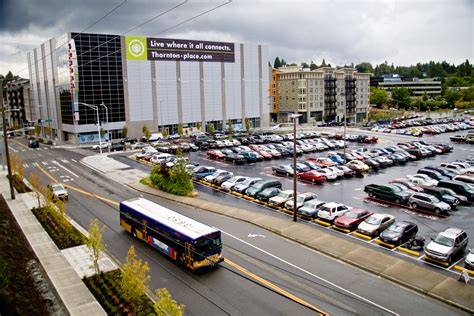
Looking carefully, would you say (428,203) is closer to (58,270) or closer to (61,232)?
(58,270)

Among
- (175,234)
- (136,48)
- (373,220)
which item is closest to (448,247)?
→ (373,220)

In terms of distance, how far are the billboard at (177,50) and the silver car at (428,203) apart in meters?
68.6

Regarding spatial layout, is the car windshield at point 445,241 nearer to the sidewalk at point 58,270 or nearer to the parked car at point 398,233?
the parked car at point 398,233

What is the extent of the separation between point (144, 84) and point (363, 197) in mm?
62824

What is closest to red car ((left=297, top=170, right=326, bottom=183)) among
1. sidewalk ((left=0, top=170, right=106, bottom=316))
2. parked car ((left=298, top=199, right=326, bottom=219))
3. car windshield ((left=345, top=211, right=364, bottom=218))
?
parked car ((left=298, top=199, right=326, bottom=219))

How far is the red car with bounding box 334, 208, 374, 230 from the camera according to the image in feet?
94.3

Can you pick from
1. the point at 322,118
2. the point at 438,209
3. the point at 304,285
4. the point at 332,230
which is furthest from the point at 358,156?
the point at 322,118

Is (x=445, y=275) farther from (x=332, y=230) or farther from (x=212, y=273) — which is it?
(x=212, y=273)

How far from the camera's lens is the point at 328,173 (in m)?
44.9

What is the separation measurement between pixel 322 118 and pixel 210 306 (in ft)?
351

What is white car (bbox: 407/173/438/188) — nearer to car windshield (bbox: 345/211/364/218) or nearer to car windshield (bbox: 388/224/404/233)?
car windshield (bbox: 345/211/364/218)

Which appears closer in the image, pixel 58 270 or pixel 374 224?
pixel 58 270

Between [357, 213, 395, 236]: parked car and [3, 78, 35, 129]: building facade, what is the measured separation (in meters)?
116

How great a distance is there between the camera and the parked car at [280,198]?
34.4m
